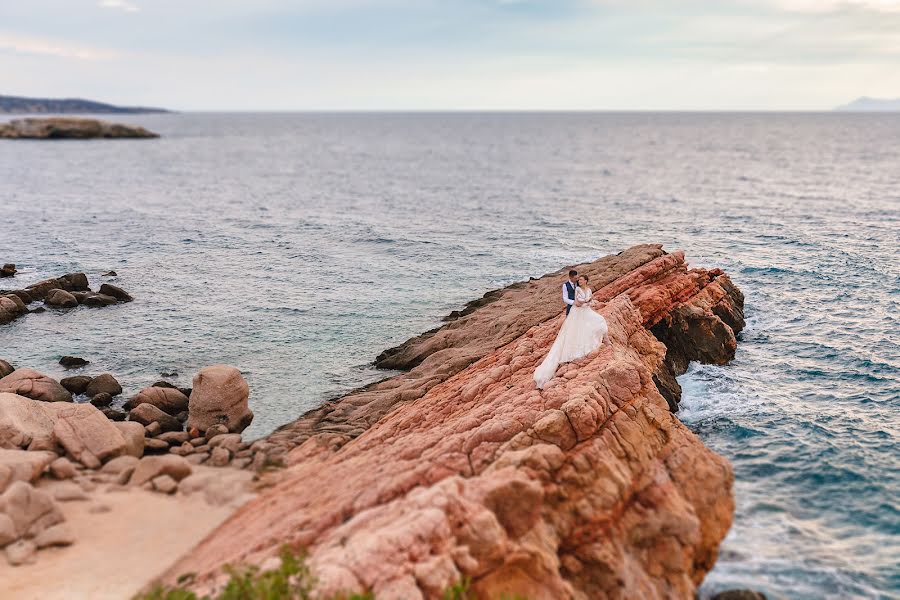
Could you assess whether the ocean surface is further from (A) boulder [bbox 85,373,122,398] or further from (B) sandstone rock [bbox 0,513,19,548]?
(B) sandstone rock [bbox 0,513,19,548]

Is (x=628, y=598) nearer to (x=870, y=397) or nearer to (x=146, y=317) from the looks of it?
(x=870, y=397)

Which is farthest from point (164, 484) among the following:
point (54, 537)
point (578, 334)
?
point (578, 334)

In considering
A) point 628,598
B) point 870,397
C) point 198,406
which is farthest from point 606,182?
point 628,598

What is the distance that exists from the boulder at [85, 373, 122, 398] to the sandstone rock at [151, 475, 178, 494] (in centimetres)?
1024

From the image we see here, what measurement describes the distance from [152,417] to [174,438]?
2.14m

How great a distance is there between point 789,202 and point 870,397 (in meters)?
59.4

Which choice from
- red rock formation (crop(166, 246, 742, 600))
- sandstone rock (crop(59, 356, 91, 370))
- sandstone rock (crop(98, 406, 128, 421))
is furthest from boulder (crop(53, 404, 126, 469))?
sandstone rock (crop(59, 356, 91, 370))

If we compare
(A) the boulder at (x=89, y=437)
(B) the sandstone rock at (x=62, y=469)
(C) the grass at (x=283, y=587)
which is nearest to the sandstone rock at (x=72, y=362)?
(A) the boulder at (x=89, y=437)

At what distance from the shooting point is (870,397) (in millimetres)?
30422

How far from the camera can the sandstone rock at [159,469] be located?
2270 centimetres

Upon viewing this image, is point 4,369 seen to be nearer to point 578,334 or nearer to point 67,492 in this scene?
point 67,492

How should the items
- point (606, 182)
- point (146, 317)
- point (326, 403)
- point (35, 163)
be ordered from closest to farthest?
1. point (326, 403)
2. point (146, 317)
3. point (606, 182)
4. point (35, 163)

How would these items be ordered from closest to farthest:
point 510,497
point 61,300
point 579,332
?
point 510,497 < point 579,332 < point 61,300

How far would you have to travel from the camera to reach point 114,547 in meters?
19.0
